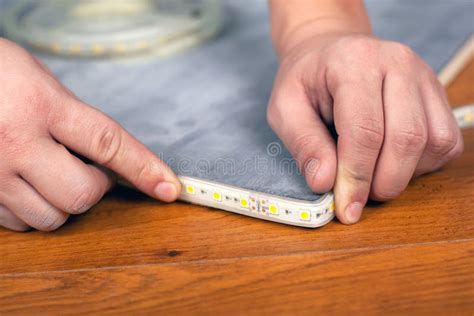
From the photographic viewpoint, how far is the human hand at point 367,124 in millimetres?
621

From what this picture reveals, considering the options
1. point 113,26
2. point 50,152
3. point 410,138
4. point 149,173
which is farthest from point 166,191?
point 113,26

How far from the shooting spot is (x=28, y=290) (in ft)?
1.91

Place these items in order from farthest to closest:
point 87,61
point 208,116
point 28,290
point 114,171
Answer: point 87,61, point 208,116, point 114,171, point 28,290

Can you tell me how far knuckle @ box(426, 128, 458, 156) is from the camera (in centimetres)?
64

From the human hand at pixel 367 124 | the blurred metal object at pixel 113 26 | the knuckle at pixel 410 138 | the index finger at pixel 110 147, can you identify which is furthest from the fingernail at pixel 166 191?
the blurred metal object at pixel 113 26

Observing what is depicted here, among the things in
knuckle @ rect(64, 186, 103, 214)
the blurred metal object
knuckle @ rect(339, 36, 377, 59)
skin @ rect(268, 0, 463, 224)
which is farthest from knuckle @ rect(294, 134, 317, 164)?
the blurred metal object

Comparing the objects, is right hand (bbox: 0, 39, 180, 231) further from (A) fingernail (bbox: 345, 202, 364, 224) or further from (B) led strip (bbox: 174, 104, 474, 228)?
(A) fingernail (bbox: 345, 202, 364, 224)

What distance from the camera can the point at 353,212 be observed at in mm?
637

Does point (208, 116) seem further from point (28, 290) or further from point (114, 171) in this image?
point (28, 290)

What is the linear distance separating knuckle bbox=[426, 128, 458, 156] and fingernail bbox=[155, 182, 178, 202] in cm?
27

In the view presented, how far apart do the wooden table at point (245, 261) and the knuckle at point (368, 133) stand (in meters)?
0.08

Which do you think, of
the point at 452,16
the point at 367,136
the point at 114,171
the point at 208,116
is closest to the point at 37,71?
the point at 114,171

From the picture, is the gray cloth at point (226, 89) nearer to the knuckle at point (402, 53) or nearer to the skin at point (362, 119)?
the skin at point (362, 119)

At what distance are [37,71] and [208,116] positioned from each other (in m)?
0.24
